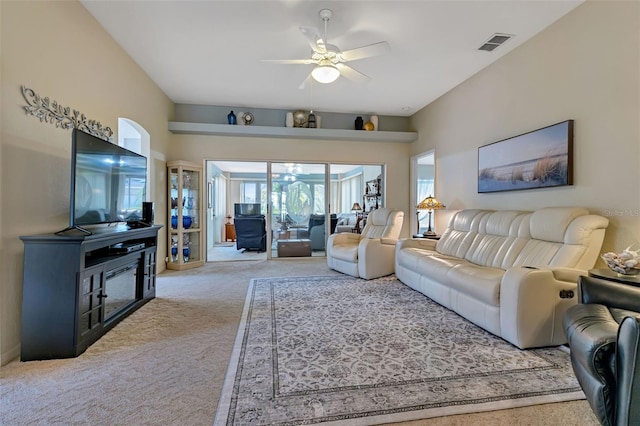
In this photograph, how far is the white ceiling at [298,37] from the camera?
2693 mm

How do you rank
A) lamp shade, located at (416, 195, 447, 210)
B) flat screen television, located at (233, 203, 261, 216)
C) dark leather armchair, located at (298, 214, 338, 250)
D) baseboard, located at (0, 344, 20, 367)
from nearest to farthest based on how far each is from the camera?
baseboard, located at (0, 344, 20, 367), lamp shade, located at (416, 195, 447, 210), dark leather armchair, located at (298, 214, 338, 250), flat screen television, located at (233, 203, 261, 216)

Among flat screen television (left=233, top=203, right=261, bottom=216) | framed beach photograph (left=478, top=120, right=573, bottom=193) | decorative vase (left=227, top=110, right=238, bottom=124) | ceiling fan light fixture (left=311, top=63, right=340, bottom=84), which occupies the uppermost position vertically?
decorative vase (left=227, top=110, right=238, bottom=124)

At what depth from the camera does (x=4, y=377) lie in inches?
69.6

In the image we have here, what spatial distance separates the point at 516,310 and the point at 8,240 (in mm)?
3530

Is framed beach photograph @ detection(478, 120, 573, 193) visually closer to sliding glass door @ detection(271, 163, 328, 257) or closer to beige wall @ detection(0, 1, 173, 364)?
sliding glass door @ detection(271, 163, 328, 257)

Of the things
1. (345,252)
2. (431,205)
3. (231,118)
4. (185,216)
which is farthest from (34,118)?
(431,205)

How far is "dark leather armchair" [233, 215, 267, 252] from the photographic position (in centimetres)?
675

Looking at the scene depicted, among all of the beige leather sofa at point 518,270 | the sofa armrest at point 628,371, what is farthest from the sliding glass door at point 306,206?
the sofa armrest at point 628,371

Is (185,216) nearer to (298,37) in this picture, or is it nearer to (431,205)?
(298,37)

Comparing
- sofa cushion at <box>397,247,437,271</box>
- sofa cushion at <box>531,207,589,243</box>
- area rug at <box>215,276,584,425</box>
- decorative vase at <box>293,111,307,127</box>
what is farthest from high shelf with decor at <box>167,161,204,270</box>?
sofa cushion at <box>531,207,589,243</box>

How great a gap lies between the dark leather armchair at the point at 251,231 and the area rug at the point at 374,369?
3.93 meters

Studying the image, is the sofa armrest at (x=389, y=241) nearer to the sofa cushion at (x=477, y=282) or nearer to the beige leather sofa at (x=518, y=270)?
the beige leather sofa at (x=518, y=270)

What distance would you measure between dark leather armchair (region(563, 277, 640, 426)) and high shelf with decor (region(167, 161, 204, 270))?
4994mm

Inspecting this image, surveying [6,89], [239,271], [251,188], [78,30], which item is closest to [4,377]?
[6,89]
